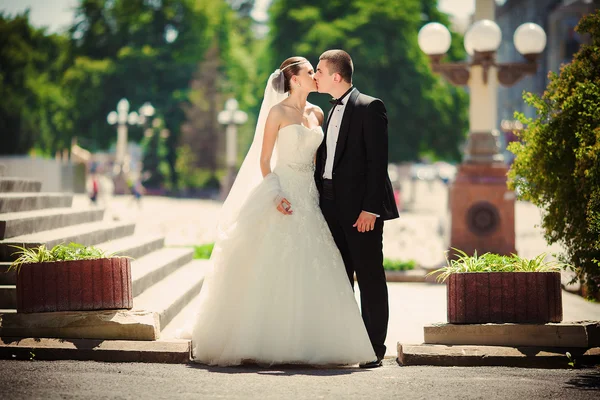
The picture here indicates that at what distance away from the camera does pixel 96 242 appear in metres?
9.88

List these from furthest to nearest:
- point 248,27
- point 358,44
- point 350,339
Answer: point 248,27
point 358,44
point 350,339

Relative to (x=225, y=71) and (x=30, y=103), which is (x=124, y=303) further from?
(x=30, y=103)

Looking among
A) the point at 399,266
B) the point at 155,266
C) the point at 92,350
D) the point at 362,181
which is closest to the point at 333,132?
the point at 362,181

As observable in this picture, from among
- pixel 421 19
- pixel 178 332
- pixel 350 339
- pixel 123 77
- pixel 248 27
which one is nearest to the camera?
pixel 350 339

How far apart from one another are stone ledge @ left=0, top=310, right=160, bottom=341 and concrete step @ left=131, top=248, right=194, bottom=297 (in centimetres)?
120

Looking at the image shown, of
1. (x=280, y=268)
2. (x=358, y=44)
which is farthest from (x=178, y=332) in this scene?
(x=358, y=44)

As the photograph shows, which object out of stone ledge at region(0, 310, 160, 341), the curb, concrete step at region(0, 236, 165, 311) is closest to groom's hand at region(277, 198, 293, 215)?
stone ledge at region(0, 310, 160, 341)

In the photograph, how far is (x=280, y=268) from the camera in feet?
22.7

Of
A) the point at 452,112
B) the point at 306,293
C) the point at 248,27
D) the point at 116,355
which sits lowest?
the point at 116,355

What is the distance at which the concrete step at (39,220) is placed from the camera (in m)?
8.16

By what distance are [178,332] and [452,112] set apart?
40587 mm

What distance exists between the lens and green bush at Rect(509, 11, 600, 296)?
7484mm

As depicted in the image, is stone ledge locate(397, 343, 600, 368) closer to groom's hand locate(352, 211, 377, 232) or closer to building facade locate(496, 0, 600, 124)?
groom's hand locate(352, 211, 377, 232)

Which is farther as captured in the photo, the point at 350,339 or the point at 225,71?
the point at 225,71
